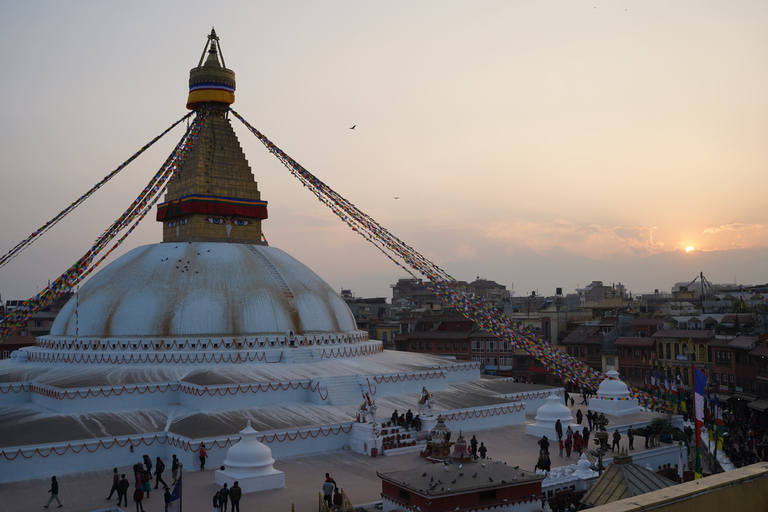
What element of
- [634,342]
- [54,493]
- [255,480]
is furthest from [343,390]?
[634,342]

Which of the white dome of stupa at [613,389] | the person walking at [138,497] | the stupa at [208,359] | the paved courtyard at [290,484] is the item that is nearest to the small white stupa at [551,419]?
the paved courtyard at [290,484]

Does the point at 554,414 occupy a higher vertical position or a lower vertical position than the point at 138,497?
higher

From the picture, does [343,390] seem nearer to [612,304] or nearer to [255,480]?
[255,480]

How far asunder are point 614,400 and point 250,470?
48.6 ft

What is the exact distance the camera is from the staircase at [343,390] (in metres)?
22.3

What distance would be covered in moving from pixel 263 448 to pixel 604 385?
47.7ft

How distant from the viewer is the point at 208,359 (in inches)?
937

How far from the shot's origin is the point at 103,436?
60.5ft

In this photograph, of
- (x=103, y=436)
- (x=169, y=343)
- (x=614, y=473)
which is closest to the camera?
(x=614, y=473)

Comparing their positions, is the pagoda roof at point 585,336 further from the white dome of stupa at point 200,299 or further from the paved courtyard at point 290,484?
the paved courtyard at point 290,484

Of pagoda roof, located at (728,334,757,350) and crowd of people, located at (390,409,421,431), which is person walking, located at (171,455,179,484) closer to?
crowd of people, located at (390,409,421,431)

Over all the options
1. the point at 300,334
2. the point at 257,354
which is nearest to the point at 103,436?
the point at 257,354

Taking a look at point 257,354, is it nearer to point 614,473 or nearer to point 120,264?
point 120,264

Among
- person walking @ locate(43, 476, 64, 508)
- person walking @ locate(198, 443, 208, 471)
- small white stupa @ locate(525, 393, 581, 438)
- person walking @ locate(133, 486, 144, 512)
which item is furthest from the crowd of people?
person walking @ locate(43, 476, 64, 508)
